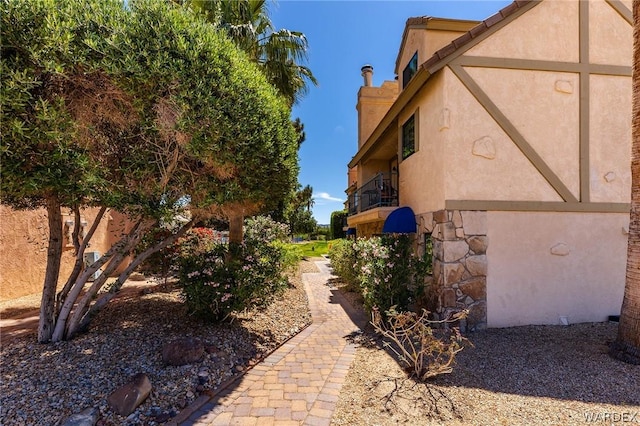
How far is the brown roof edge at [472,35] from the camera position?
870cm

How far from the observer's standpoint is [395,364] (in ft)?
21.8

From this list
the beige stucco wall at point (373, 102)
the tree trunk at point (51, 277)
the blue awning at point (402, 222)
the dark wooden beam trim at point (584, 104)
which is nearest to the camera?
the tree trunk at point (51, 277)

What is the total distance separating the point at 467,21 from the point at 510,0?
2.00 m

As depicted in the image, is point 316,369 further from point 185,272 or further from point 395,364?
point 185,272

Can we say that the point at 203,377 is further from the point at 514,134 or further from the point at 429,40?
the point at 429,40

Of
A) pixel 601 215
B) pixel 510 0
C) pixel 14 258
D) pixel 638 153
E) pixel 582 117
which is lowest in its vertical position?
pixel 14 258

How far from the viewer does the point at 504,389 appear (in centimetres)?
563

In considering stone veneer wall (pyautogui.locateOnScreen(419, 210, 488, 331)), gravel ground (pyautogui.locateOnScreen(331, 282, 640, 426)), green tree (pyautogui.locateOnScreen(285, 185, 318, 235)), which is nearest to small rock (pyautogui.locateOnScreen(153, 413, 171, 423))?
gravel ground (pyautogui.locateOnScreen(331, 282, 640, 426))

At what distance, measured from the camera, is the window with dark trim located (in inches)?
456

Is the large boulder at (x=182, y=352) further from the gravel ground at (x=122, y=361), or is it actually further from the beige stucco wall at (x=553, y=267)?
the beige stucco wall at (x=553, y=267)

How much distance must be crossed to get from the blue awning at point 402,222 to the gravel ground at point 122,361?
4555 millimetres

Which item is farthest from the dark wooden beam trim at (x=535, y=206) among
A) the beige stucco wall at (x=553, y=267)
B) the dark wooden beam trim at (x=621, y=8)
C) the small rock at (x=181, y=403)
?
the small rock at (x=181, y=403)

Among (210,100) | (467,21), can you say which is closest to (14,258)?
(210,100)

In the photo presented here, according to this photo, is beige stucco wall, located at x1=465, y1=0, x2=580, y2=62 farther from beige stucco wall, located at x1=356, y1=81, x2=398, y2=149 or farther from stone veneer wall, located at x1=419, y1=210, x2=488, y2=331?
beige stucco wall, located at x1=356, y1=81, x2=398, y2=149
